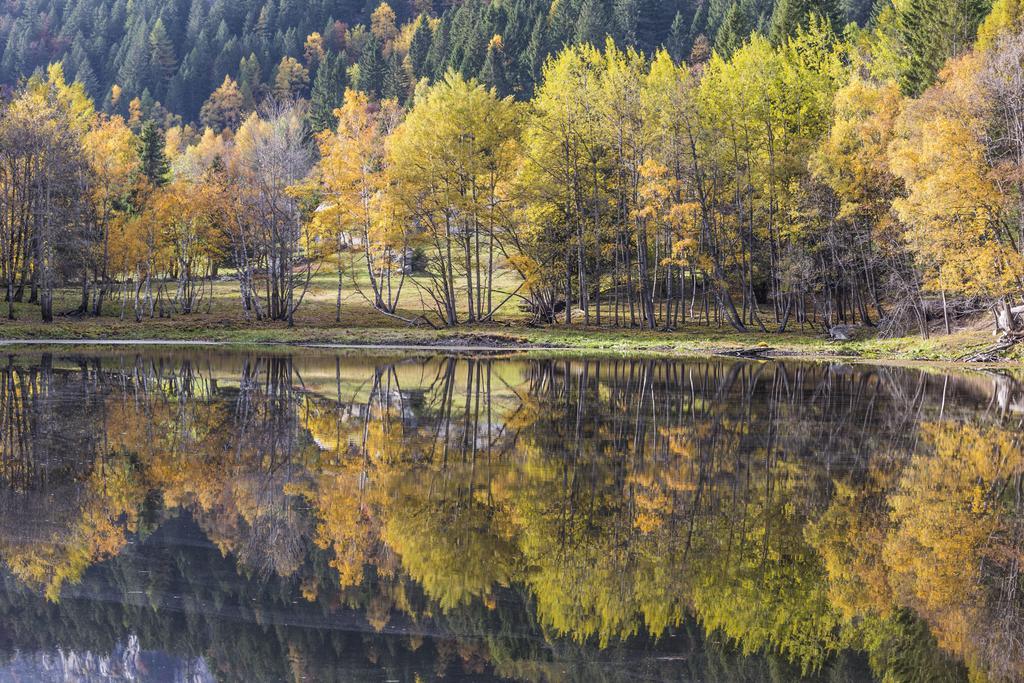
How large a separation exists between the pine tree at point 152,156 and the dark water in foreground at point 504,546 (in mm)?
54920

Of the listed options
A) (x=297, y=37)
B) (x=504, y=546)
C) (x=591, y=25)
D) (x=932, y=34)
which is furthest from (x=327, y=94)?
(x=504, y=546)

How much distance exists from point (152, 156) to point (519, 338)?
3959 cm

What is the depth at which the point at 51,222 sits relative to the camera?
4803cm

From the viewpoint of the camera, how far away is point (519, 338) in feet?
145

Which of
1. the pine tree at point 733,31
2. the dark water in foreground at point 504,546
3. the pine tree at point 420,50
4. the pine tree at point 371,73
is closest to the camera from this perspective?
the dark water in foreground at point 504,546

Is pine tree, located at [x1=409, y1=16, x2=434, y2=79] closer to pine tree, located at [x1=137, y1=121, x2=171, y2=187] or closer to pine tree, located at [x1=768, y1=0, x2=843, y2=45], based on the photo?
pine tree, located at [x1=137, y1=121, x2=171, y2=187]

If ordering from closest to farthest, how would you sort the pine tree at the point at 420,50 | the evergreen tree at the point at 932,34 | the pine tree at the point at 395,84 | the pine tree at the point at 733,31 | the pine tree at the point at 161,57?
1. the evergreen tree at the point at 932,34
2. the pine tree at the point at 733,31
3. the pine tree at the point at 395,84
4. the pine tree at the point at 420,50
5. the pine tree at the point at 161,57

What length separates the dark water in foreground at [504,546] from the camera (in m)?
7.14

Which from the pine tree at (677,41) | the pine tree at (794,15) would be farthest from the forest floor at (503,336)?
the pine tree at (677,41)

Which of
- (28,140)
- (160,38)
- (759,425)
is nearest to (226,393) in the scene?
(759,425)

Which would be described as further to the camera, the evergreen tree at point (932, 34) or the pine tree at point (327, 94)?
the pine tree at point (327, 94)

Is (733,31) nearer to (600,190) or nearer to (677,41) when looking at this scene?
(677,41)

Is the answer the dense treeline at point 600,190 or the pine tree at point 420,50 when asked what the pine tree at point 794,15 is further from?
the pine tree at point 420,50

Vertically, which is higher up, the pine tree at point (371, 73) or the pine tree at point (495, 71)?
the pine tree at point (371, 73)
